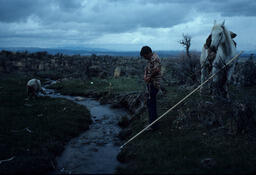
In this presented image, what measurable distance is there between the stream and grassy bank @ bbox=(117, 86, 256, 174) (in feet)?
2.15

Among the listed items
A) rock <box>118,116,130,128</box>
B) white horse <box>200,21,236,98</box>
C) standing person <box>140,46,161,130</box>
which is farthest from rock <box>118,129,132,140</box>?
white horse <box>200,21,236,98</box>

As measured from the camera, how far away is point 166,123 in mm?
9234

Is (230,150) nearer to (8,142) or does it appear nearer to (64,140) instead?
(64,140)

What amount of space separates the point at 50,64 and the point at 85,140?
150 feet

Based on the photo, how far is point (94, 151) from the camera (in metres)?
8.59

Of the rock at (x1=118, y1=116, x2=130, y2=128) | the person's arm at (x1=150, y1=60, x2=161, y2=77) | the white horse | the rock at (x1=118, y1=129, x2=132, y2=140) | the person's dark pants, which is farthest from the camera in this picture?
the rock at (x1=118, y1=116, x2=130, y2=128)

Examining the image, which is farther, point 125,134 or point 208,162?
point 125,134

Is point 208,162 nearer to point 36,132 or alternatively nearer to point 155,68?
point 155,68

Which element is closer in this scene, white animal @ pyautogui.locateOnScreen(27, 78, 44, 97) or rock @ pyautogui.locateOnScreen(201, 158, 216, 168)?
rock @ pyautogui.locateOnScreen(201, 158, 216, 168)

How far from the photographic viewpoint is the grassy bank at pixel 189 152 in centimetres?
550

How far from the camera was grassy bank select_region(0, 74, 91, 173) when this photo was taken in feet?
23.0

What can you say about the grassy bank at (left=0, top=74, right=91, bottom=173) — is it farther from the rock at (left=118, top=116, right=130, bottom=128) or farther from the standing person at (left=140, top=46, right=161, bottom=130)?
the standing person at (left=140, top=46, right=161, bottom=130)

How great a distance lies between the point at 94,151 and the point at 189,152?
12.9 feet

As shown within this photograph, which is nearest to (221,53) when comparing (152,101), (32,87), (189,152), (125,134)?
(152,101)
